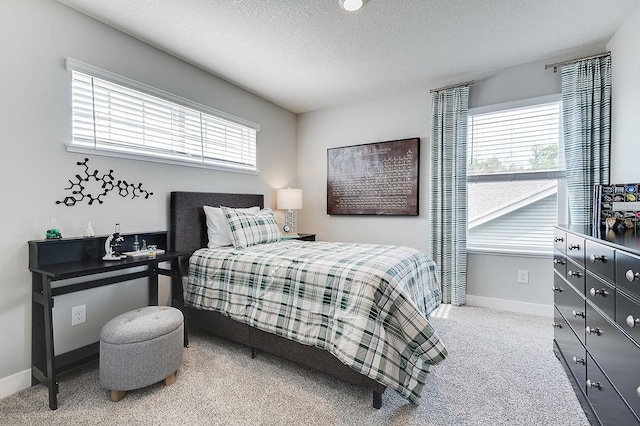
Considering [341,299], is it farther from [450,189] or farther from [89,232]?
[450,189]

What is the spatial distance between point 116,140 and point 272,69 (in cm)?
167

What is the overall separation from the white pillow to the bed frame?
12 cm

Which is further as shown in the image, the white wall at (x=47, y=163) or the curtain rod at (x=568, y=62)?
the curtain rod at (x=568, y=62)

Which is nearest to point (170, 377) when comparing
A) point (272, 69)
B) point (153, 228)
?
point (153, 228)

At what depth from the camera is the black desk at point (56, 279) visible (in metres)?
1.76

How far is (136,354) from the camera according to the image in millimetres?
1761

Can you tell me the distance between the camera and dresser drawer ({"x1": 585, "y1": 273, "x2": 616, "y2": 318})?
1308 mm

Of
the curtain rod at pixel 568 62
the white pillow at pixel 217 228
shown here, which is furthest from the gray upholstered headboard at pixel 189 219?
the curtain rod at pixel 568 62

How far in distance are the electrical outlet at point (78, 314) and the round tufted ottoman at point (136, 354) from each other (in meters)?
0.58

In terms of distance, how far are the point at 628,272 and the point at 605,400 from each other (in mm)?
688

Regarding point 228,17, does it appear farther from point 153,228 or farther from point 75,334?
point 75,334

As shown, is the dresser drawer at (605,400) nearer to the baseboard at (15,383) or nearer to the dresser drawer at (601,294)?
the dresser drawer at (601,294)

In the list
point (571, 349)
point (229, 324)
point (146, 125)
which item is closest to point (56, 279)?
point (229, 324)

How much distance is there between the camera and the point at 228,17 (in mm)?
2301
